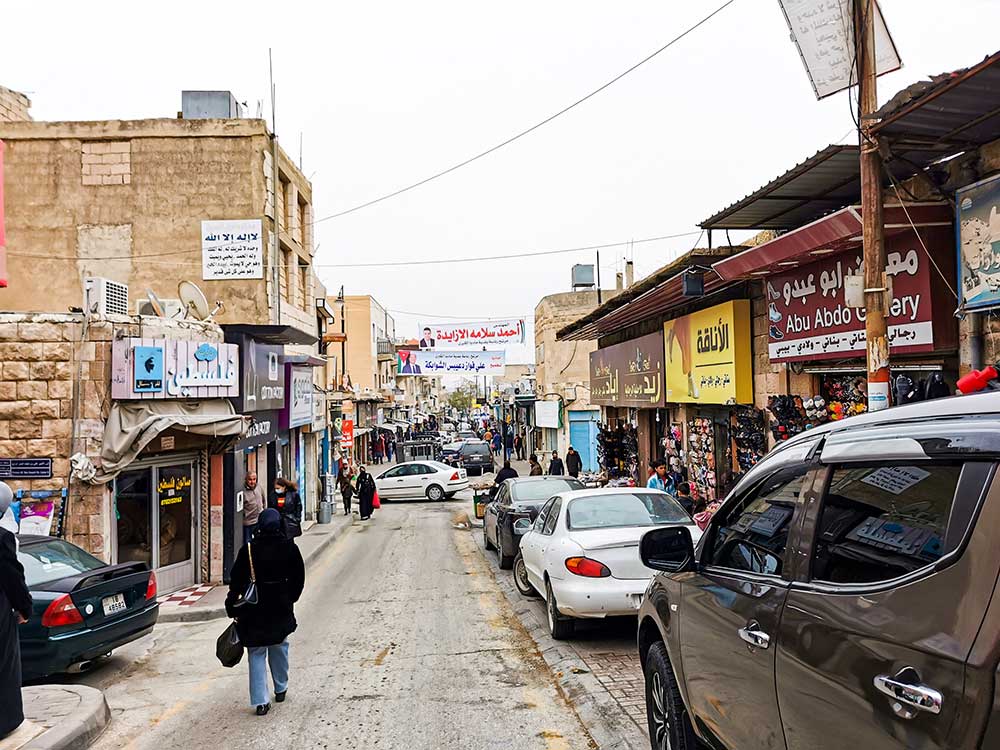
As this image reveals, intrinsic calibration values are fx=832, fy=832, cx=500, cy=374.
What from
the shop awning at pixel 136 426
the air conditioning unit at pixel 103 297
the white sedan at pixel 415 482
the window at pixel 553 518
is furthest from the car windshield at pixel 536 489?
the white sedan at pixel 415 482

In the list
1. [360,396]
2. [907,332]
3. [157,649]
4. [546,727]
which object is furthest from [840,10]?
[360,396]

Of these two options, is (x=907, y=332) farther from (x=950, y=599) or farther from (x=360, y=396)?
(x=360, y=396)

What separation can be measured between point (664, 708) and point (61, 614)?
18.5 ft

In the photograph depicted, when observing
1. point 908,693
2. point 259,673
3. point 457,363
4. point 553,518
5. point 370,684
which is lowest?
point 370,684

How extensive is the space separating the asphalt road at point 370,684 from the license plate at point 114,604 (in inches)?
27.8

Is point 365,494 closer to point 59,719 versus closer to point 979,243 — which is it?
point 59,719

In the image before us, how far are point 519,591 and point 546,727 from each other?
19.1ft

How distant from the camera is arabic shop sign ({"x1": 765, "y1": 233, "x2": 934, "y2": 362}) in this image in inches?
328

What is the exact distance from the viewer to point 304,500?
26266 millimetres

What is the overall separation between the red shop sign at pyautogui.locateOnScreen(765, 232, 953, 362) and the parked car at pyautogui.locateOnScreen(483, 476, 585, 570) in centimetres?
471

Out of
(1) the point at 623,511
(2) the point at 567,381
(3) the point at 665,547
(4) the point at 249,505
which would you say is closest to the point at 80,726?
(3) the point at 665,547

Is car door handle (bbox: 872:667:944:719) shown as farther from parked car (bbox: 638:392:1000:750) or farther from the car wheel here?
the car wheel

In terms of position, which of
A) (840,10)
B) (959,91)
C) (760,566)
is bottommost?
(760,566)

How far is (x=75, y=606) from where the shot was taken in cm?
766
